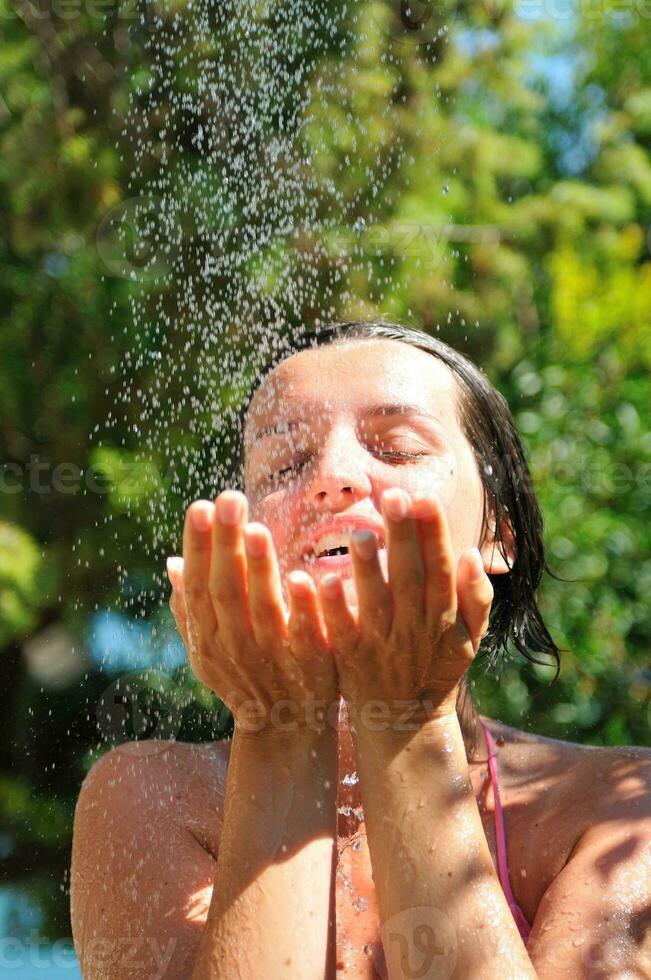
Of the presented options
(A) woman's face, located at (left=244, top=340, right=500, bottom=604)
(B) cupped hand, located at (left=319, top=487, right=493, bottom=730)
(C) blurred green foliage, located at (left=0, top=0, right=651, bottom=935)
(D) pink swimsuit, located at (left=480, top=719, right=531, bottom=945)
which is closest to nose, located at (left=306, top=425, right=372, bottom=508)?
(A) woman's face, located at (left=244, top=340, right=500, bottom=604)

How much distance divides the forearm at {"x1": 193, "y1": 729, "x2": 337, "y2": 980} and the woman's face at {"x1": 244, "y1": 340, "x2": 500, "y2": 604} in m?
0.33

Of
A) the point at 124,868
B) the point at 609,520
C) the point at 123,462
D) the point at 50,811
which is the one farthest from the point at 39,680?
the point at 124,868

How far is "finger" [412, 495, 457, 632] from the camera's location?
171 cm

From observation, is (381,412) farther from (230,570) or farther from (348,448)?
(230,570)

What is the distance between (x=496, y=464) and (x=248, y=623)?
1.05m

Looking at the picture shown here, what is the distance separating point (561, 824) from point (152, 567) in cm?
295

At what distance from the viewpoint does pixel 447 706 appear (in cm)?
194

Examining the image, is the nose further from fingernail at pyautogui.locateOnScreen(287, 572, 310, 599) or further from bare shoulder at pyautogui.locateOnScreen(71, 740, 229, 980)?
bare shoulder at pyautogui.locateOnScreen(71, 740, 229, 980)

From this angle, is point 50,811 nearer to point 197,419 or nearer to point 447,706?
point 197,419

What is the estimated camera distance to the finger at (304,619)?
70.5 inches

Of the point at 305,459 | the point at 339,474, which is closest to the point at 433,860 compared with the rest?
the point at 339,474

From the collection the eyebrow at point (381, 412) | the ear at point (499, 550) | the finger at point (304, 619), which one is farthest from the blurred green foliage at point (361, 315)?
the finger at point (304, 619)

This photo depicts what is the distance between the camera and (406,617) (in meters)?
1.78

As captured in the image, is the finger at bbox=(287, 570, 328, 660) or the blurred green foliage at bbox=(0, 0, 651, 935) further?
the blurred green foliage at bbox=(0, 0, 651, 935)
